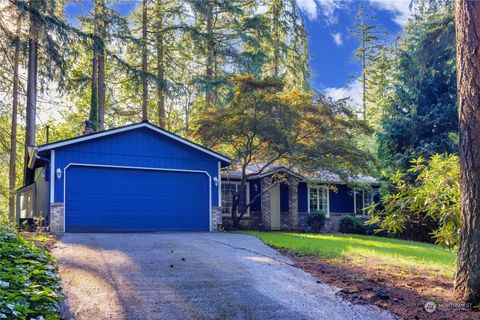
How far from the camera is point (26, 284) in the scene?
473 centimetres

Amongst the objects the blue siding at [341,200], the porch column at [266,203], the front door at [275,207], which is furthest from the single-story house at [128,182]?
the blue siding at [341,200]

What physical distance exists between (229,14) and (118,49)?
6290 mm

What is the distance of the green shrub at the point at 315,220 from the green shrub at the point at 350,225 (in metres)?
1.09

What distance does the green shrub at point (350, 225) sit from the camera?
64.5 ft

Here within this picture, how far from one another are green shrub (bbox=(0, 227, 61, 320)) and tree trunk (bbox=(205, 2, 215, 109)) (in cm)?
1613

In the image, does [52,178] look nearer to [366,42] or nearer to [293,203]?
[293,203]

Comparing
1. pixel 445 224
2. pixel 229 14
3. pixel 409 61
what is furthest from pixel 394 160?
pixel 445 224

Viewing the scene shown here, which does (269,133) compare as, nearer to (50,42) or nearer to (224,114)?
(224,114)

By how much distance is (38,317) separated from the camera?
4074 mm

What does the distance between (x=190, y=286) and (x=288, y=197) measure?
13549 mm

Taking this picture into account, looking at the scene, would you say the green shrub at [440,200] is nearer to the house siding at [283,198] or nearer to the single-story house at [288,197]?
the single-story house at [288,197]

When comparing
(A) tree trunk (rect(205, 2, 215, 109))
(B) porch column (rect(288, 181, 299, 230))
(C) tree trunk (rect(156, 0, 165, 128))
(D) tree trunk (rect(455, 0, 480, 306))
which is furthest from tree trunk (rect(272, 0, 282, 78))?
(D) tree trunk (rect(455, 0, 480, 306))

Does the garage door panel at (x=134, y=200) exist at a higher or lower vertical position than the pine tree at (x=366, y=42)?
lower

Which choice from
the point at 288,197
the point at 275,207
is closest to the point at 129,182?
the point at 275,207
